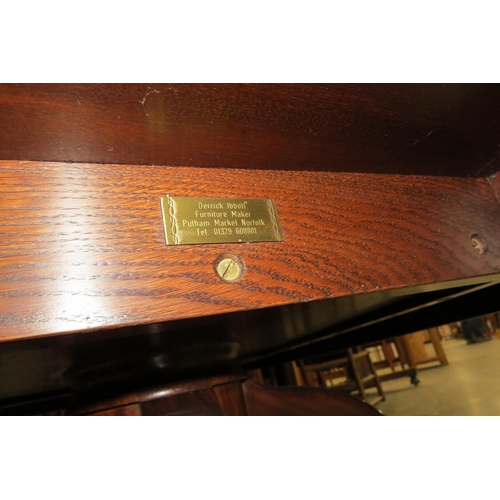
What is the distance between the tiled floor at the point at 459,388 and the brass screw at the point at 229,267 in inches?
54.8

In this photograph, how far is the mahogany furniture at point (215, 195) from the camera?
1.22 ft

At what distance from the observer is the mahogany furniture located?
37 centimetres

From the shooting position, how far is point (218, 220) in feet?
1.51

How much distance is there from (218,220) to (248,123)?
107 mm

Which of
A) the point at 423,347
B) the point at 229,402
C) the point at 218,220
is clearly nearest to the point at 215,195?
the point at 218,220

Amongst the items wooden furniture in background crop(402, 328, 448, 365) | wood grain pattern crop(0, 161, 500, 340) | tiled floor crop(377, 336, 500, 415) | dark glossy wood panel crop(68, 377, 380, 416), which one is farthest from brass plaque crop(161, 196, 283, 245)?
wooden furniture in background crop(402, 328, 448, 365)

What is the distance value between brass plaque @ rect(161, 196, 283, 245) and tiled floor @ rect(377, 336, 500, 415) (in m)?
1.37

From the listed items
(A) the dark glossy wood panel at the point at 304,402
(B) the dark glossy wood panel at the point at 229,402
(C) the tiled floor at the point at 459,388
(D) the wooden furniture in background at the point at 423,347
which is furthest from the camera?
(D) the wooden furniture in background at the point at 423,347

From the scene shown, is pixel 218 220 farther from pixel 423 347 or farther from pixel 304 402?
pixel 423 347

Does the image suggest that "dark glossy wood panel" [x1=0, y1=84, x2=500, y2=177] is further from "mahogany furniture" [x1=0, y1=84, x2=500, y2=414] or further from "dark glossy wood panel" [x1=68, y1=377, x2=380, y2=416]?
"dark glossy wood panel" [x1=68, y1=377, x2=380, y2=416]

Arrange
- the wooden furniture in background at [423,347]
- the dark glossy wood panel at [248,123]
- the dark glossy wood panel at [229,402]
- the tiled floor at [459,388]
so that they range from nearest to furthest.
Answer: the dark glossy wood panel at [248,123] < the dark glossy wood panel at [229,402] < the tiled floor at [459,388] < the wooden furniture in background at [423,347]

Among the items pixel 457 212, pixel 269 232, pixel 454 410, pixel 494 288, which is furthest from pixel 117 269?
pixel 454 410

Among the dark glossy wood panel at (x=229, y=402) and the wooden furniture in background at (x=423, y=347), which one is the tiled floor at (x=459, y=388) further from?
the dark glossy wood panel at (x=229, y=402)

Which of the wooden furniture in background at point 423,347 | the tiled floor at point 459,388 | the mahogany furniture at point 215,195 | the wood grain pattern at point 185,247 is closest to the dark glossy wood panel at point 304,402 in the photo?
the mahogany furniture at point 215,195
